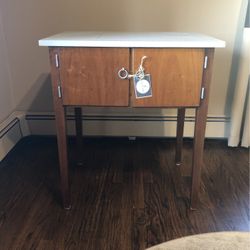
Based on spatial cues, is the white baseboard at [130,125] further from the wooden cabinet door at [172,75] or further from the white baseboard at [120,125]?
the wooden cabinet door at [172,75]

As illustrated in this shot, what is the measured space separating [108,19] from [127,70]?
74 cm

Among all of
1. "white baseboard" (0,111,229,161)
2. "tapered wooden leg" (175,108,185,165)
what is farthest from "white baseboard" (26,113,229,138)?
"tapered wooden leg" (175,108,185,165)

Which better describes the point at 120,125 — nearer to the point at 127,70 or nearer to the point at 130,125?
the point at 130,125

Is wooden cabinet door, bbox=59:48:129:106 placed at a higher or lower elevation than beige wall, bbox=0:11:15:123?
higher

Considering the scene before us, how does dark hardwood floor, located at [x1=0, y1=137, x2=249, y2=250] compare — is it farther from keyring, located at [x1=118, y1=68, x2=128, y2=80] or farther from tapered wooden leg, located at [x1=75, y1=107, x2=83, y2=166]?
keyring, located at [x1=118, y1=68, x2=128, y2=80]

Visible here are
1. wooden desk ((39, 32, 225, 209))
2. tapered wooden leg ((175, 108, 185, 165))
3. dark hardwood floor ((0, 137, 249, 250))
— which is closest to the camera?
wooden desk ((39, 32, 225, 209))

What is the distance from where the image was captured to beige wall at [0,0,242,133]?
1532mm

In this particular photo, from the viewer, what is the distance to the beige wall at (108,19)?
5.03 feet

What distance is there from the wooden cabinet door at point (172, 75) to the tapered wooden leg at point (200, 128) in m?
0.02

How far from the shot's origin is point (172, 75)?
3.15 feet

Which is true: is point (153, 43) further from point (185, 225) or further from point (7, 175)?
point (7, 175)

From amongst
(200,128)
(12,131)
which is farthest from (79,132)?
(200,128)

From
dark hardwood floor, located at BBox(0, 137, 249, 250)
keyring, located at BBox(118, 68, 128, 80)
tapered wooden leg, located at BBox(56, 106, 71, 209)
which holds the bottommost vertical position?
dark hardwood floor, located at BBox(0, 137, 249, 250)

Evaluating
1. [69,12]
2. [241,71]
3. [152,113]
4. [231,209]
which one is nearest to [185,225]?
[231,209]
